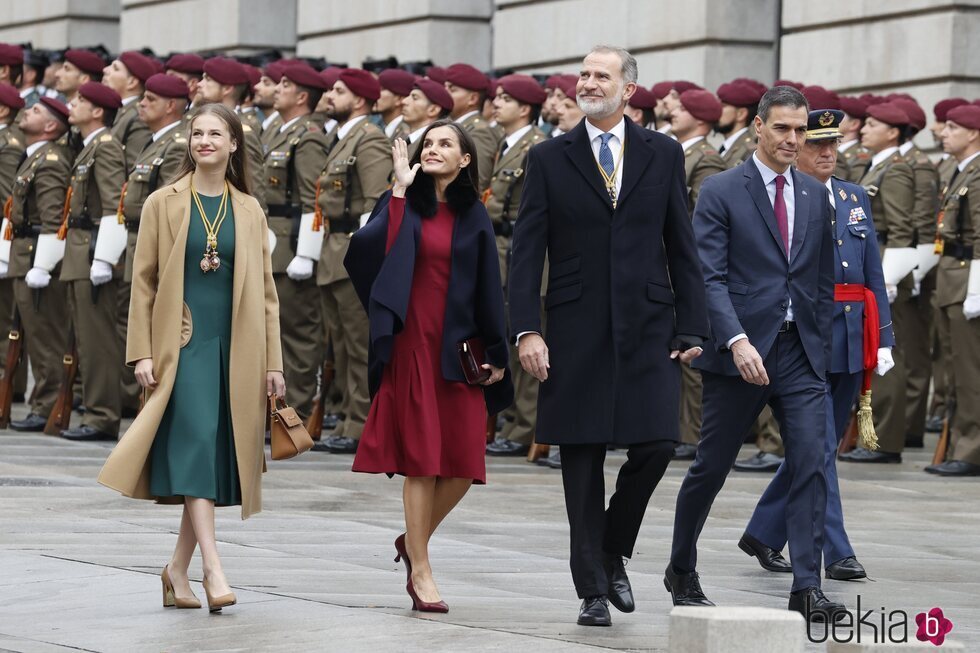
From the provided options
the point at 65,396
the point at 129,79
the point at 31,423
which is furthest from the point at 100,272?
the point at 129,79

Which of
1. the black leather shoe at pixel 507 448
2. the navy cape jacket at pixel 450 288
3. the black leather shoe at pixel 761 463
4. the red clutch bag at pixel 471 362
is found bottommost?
the black leather shoe at pixel 507 448

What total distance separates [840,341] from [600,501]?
73.3 inches

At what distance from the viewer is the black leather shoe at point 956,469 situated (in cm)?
1386

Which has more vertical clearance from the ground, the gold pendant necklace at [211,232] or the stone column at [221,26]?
the stone column at [221,26]

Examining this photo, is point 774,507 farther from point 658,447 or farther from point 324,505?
point 324,505

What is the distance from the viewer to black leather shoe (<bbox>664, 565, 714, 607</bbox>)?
8.14 metres

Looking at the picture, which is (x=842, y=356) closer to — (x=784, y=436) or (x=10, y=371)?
(x=784, y=436)

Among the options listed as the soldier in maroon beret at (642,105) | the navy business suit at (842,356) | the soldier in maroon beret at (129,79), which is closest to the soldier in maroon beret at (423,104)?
the soldier in maroon beret at (642,105)

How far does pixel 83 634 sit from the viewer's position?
7258 mm

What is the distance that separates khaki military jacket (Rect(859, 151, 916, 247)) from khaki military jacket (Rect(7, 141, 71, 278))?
5.49 m

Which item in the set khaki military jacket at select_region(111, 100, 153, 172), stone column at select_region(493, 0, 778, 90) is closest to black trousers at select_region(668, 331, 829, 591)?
khaki military jacket at select_region(111, 100, 153, 172)

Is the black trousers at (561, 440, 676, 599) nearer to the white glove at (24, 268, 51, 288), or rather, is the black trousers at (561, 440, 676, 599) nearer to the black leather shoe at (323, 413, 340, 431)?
the white glove at (24, 268, 51, 288)

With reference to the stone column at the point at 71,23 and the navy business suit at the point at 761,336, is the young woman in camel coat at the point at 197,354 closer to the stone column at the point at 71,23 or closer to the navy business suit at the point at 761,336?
the navy business suit at the point at 761,336

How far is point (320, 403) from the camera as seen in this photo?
1470cm
